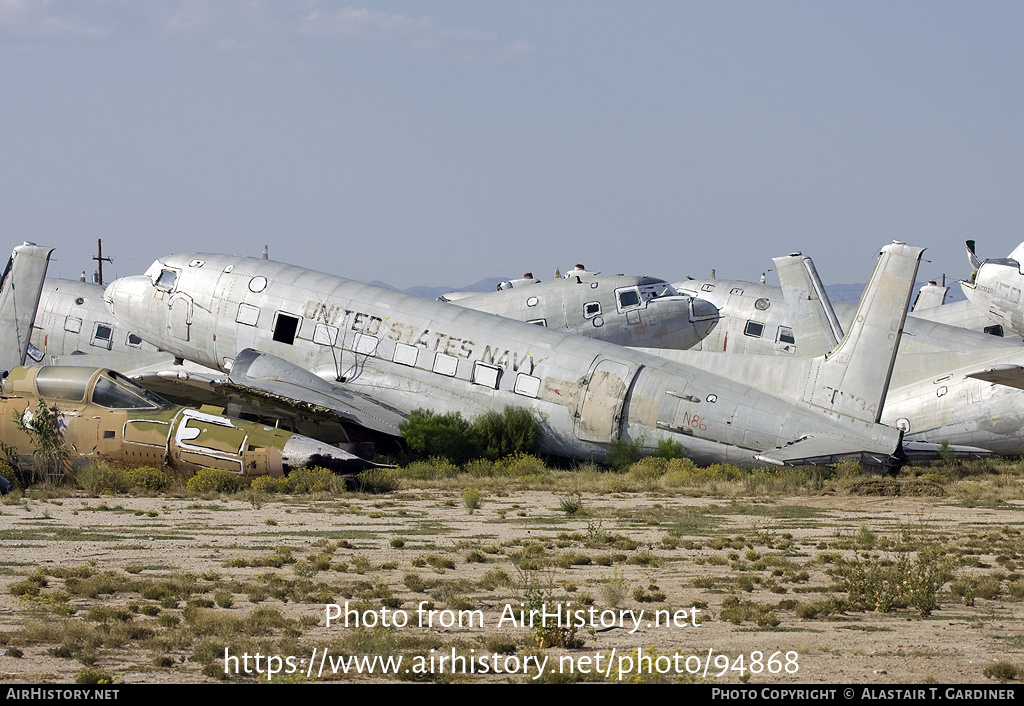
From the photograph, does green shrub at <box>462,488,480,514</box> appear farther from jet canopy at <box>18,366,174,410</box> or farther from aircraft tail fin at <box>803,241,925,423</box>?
aircraft tail fin at <box>803,241,925,423</box>

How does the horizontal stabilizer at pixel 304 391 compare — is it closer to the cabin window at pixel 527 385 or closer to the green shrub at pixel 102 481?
the cabin window at pixel 527 385

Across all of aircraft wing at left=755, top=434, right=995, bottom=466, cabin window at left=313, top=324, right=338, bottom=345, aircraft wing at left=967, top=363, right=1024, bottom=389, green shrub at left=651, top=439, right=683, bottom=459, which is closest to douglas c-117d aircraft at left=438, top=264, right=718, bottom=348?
cabin window at left=313, top=324, right=338, bottom=345

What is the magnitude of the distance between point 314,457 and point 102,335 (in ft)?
67.5

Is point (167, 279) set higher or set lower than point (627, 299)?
lower

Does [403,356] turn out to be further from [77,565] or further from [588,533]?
[77,565]

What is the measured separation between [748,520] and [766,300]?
20.3 m

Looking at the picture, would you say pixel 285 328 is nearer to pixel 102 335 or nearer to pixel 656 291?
pixel 656 291

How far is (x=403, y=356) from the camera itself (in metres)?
31.2

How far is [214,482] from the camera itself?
24.2 meters

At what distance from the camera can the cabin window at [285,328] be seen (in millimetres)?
32188

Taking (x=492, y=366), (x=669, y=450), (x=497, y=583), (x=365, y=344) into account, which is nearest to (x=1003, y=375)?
(x=669, y=450)

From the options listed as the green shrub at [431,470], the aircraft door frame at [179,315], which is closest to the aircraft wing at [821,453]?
the green shrub at [431,470]

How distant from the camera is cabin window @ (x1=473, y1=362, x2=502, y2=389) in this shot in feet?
Result: 99.2
